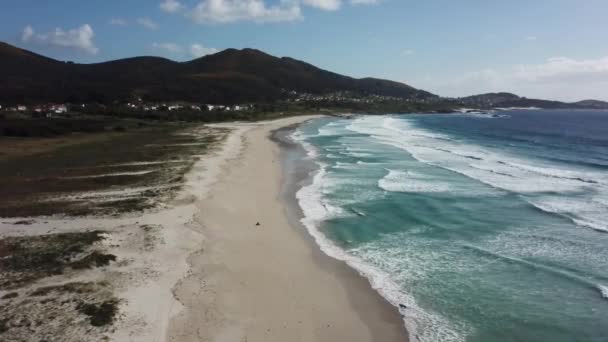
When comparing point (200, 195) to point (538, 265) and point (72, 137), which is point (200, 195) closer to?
point (538, 265)

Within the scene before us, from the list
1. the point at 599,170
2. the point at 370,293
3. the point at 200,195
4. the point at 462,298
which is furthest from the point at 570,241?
the point at 599,170

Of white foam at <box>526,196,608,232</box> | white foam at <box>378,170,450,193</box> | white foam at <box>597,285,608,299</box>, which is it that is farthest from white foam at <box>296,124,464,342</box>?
white foam at <box>526,196,608,232</box>

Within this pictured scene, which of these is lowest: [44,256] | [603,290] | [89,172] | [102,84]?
[603,290]

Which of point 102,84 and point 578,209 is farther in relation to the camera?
point 102,84

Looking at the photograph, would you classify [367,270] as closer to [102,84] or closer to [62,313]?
[62,313]

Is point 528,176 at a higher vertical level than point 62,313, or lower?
higher

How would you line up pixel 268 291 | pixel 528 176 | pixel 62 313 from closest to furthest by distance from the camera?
pixel 62 313, pixel 268 291, pixel 528 176

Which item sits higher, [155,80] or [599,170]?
[155,80]

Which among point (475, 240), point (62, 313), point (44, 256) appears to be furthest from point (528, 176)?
point (62, 313)
